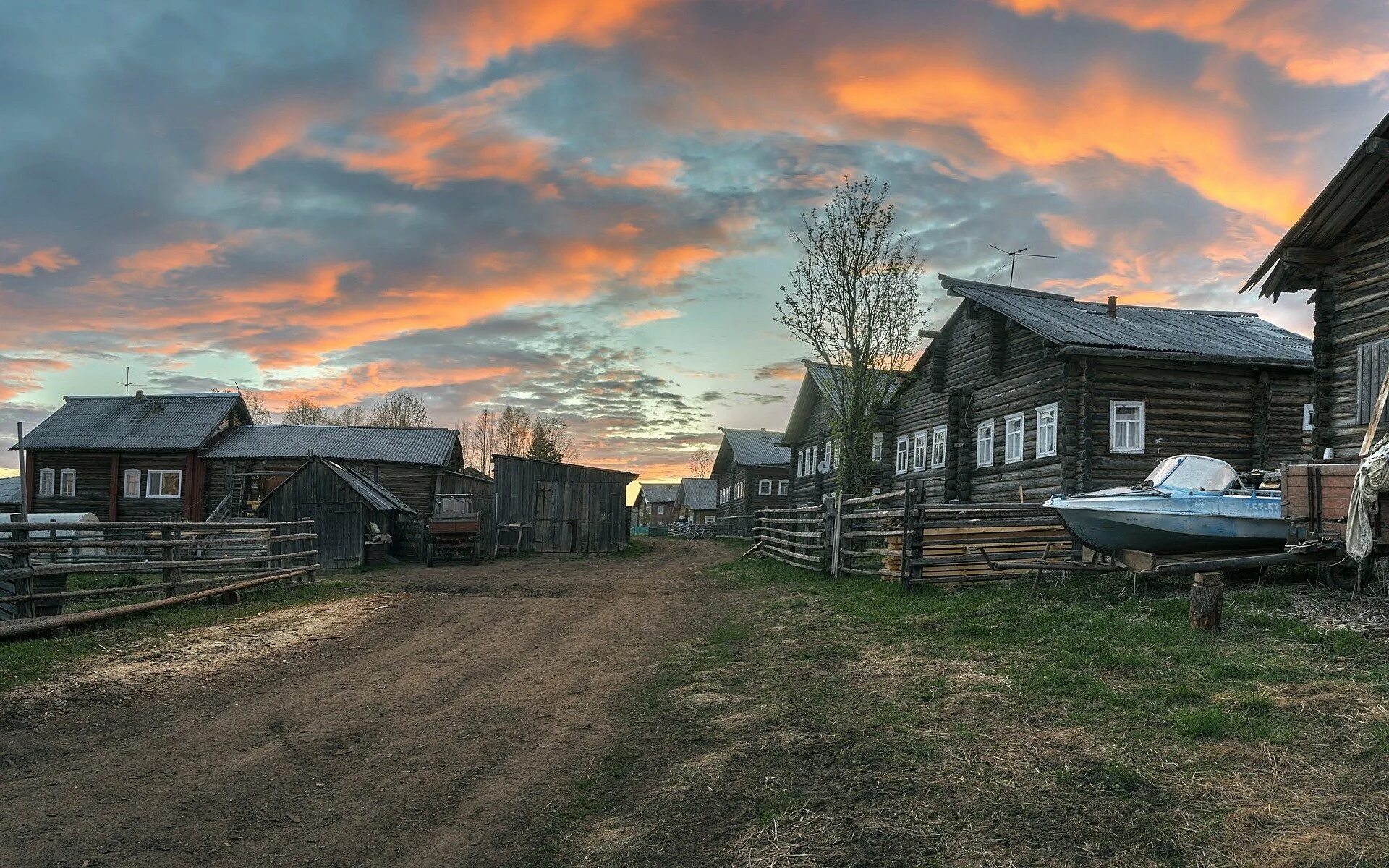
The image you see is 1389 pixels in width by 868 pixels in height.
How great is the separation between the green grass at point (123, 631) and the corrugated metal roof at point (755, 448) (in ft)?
137

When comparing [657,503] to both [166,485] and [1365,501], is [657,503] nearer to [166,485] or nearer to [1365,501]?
[166,485]

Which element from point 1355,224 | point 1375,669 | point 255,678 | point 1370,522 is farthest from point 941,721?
point 1355,224

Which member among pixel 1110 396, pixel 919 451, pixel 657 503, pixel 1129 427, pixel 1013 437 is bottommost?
pixel 657 503

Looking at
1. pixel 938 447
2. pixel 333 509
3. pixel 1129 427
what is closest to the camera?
pixel 1129 427

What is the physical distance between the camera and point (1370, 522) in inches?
382

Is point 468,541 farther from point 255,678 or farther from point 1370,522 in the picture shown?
point 1370,522

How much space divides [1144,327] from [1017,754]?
21765mm

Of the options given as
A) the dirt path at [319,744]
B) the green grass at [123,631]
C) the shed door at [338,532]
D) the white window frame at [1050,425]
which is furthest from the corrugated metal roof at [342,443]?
the dirt path at [319,744]

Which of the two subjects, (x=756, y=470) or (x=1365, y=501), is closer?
(x=1365, y=501)

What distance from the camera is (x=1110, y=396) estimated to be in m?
21.4

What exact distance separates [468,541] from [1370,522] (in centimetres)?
2422

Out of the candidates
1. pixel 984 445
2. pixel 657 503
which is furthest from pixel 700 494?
pixel 984 445

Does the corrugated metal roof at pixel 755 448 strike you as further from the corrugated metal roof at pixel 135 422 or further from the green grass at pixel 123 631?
the green grass at pixel 123 631

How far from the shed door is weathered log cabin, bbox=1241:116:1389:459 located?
85.1ft
